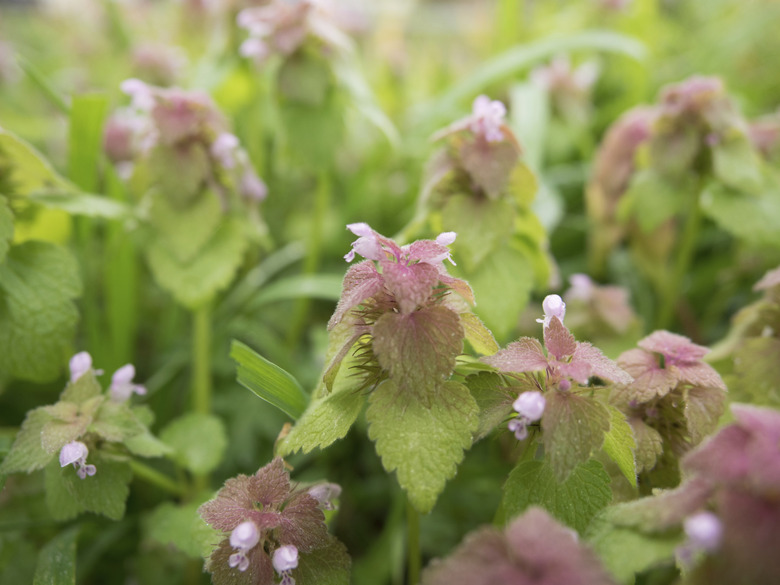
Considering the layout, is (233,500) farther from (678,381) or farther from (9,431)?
(9,431)

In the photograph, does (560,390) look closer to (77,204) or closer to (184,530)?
(184,530)

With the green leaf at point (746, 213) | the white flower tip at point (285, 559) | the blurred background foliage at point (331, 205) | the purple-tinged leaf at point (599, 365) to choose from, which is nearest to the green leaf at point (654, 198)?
the green leaf at point (746, 213)

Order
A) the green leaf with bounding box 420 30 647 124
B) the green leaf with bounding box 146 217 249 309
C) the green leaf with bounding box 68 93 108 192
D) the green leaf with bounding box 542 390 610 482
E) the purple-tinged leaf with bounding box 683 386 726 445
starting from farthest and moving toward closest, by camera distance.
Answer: the green leaf with bounding box 420 30 647 124, the green leaf with bounding box 68 93 108 192, the green leaf with bounding box 146 217 249 309, the purple-tinged leaf with bounding box 683 386 726 445, the green leaf with bounding box 542 390 610 482

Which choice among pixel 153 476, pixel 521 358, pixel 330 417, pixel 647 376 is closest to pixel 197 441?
pixel 153 476

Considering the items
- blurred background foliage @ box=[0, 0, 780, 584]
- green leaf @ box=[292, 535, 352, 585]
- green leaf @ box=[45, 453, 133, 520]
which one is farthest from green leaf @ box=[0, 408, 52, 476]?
green leaf @ box=[292, 535, 352, 585]

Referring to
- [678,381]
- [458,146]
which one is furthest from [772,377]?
[458,146]

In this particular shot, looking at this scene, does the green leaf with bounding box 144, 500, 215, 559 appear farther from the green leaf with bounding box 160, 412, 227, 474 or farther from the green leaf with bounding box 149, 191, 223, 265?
the green leaf with bounding box 149, 191, 223, 265

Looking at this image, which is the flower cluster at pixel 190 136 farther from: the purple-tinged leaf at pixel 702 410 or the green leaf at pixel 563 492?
the purple-tinged leaf at pixel 702 410
